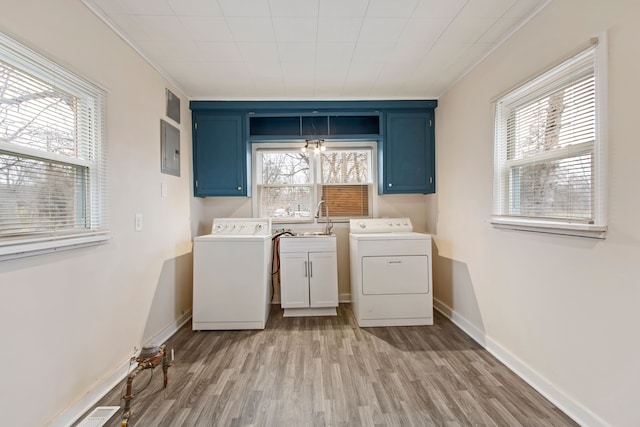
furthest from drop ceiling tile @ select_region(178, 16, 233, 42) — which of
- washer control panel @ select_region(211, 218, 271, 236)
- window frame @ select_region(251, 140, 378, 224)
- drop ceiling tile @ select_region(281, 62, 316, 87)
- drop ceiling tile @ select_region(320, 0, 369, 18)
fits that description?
washer control panel @ select_region(211, 218, 271, 236)

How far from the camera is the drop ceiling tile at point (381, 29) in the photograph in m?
1.95

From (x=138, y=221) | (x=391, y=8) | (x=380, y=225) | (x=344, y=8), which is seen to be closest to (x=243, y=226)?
(x=138, y=221)

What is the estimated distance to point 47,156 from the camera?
151 cm

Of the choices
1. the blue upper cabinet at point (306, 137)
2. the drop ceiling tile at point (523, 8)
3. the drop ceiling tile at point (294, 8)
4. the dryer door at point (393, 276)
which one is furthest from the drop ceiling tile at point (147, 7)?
the dryer door at point (393, 276)

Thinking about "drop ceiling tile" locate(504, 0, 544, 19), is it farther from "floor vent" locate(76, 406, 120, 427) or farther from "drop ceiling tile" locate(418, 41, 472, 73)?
"floor vent" locate(76, 406, 120, 427)

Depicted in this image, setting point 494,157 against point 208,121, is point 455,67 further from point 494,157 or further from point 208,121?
point 208,121

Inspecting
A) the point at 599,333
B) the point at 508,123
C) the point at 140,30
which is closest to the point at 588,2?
the point at 508,123

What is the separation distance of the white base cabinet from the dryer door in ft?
1.35

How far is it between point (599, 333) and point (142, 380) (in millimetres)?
→ 2750

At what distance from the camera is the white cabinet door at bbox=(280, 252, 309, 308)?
3129 millimetres

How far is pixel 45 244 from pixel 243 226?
1.97m

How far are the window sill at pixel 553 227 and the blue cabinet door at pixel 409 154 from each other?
1.20 metres

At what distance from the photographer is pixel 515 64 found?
6.80ft

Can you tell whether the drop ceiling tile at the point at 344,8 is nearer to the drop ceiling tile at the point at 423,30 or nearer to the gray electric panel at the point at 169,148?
the drop ceiling tile at the point at 423,30
